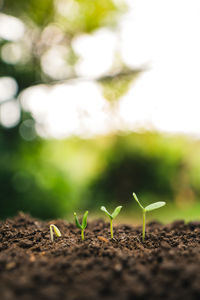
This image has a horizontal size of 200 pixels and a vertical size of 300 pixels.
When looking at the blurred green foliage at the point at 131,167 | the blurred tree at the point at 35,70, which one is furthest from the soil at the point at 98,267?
the blurred green foliage at the point at 131,167

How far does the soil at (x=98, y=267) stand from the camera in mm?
738

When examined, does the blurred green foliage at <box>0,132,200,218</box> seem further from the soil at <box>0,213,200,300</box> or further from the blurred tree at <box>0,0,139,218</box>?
the soil at <box>0,213,200,300</box>

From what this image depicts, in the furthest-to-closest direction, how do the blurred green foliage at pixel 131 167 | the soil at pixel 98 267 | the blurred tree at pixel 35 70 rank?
the blurred green foliage at pixel 131 167
the blurred tree at pixel 35 70
the soil at pixel 98 267

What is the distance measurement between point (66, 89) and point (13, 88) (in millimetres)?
1137

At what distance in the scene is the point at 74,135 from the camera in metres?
6.90

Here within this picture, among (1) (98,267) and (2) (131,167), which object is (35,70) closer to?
(2) (131,167)

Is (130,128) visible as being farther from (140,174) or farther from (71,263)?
(71,263)

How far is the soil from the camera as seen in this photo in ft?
2.42

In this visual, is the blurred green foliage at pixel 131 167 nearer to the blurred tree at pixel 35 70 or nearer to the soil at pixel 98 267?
the blurred tree at pixel 35 70

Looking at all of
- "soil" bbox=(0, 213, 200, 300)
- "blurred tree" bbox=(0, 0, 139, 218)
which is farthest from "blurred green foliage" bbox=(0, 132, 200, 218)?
"soil" bbox=(0, 213, 200, 300)

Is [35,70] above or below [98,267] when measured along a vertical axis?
above

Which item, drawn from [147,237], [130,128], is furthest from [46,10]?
[147,237]

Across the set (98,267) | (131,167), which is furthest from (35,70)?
(98,267)

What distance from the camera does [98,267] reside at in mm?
892
